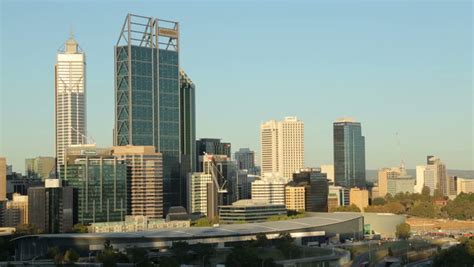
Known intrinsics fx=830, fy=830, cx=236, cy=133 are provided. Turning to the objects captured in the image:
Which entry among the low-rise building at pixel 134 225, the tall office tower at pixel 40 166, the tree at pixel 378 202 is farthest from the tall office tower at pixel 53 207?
the tree at pixel 378 202

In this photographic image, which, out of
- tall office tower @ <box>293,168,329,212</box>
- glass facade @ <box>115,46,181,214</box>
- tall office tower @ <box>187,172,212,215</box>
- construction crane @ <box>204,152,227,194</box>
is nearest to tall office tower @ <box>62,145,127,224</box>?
glass facade @ <box>115,46,181,214</box>

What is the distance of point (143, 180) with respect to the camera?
383 feet

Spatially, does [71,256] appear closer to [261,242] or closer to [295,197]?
[261,242]

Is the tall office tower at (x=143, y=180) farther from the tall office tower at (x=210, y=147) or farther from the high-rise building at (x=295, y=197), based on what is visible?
the high-rise building at (x=295, y=197)

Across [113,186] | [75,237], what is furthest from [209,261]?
[113,186]

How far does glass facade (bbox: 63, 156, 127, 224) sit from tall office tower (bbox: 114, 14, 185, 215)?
1551 centimetres

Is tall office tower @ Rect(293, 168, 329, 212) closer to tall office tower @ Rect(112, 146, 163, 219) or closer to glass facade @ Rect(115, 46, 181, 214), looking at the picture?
glass facade @ Rect(115, 46, 181, 214)

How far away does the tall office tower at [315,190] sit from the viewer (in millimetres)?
145625

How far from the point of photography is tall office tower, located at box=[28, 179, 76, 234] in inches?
4136

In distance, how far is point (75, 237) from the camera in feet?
279

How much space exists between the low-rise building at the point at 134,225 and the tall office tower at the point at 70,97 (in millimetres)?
76240

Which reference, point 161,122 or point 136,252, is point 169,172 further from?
point 136,252

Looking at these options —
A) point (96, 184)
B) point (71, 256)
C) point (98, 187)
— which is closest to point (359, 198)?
point (98, 187)

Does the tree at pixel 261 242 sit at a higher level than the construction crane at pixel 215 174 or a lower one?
lower
